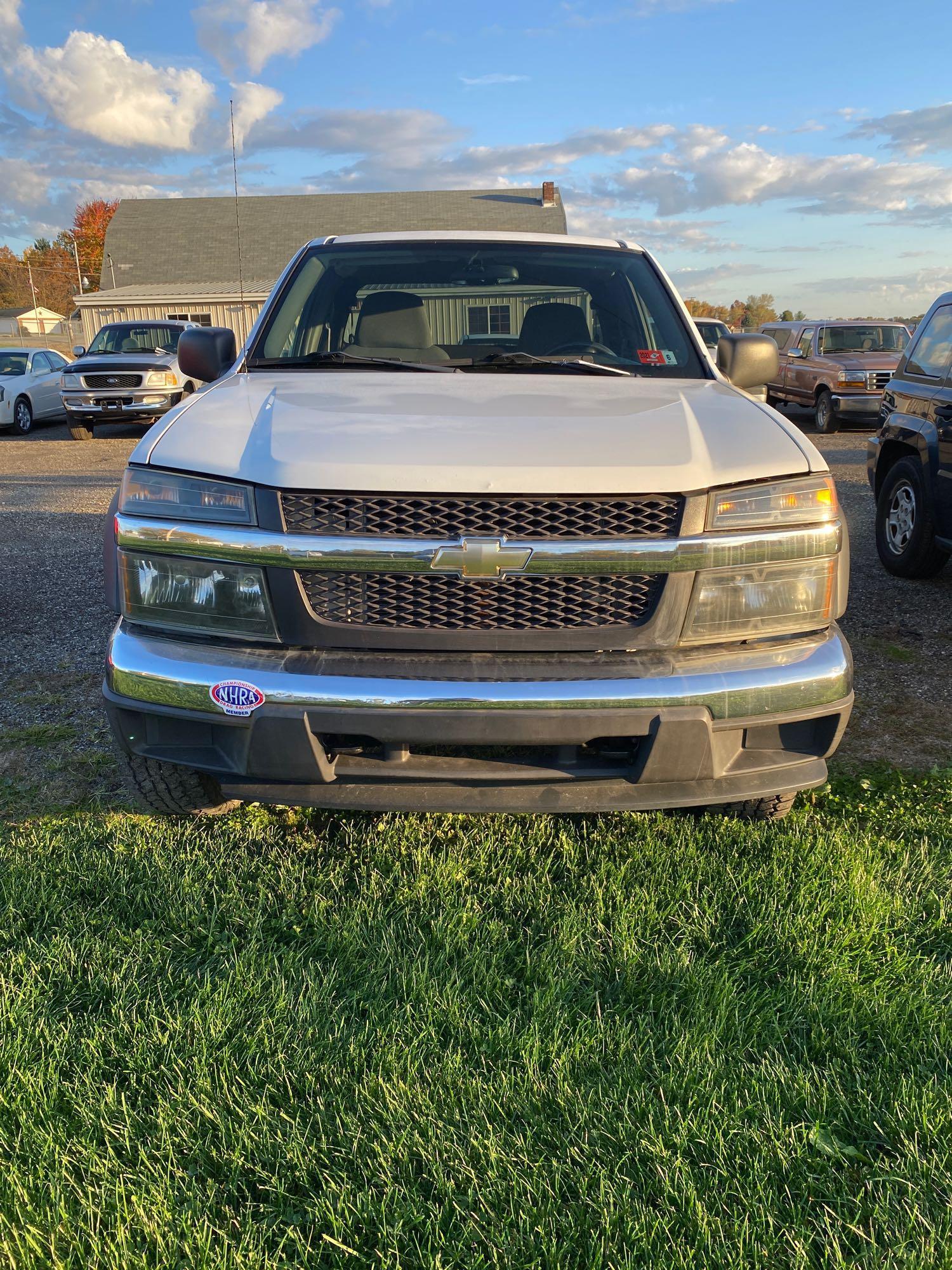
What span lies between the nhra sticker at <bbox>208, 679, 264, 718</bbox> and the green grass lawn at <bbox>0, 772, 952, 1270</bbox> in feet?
2.00

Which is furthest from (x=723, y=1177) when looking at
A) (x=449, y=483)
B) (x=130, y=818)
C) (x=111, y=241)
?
(x=111, y=241)

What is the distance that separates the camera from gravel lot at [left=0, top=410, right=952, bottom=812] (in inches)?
148

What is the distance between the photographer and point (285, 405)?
2875 mm

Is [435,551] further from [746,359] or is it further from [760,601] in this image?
[746,359]

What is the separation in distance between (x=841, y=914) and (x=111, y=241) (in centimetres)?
3886

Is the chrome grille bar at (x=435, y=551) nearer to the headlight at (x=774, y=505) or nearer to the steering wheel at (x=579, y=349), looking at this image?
the headlight at (x=774, y=505)

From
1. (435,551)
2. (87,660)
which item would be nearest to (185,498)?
(435,551)

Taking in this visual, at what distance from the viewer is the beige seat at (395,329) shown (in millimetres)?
3756

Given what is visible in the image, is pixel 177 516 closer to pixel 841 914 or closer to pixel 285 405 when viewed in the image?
pixel 285 405

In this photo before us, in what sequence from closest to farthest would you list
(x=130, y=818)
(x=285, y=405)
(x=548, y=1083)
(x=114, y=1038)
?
(x=548, y=1083)
(x=114, y=1038)
(x=285, y=405)
(x=130, y=818)

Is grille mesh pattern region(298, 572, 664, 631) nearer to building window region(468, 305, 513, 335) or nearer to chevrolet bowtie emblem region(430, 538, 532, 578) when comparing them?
chevrolet bowtie emblem region(430, 538, 532, 578)

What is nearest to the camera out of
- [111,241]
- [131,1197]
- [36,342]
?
[131,1197]

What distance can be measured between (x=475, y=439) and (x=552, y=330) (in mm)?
1555

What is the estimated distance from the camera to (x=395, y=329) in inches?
152
